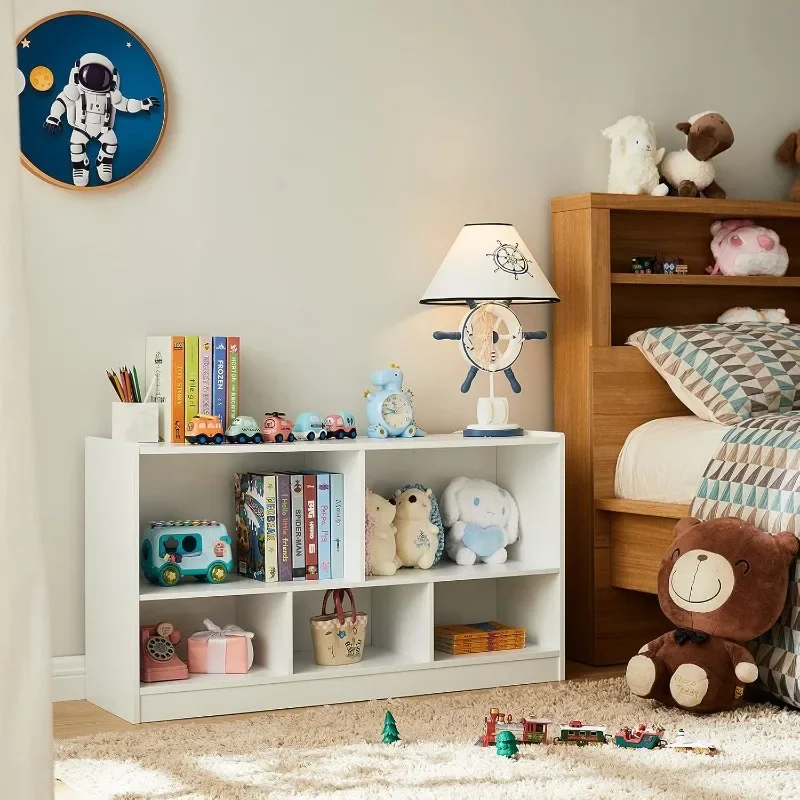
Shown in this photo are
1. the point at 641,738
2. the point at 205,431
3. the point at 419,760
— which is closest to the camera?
the point at 419,760

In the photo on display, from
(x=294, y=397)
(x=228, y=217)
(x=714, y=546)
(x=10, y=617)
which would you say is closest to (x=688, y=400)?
(x=714, y=546)

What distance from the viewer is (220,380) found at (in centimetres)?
258

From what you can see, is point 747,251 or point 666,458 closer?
point 666,458

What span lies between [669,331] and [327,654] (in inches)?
47.8

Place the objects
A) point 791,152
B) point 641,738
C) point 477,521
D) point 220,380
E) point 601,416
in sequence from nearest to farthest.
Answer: point 641,738 → point 220,380 → point 477,521 → point 601,416 → point 791,152

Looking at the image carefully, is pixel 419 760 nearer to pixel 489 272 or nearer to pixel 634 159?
pixel 489 272

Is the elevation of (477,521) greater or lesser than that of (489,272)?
lesser

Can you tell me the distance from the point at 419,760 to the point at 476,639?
0.78 metres

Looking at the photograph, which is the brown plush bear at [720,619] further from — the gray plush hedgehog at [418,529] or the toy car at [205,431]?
the toy car at [205,431]

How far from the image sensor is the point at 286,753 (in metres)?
2.08

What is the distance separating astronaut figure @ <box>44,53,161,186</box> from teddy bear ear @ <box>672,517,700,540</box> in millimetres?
1518

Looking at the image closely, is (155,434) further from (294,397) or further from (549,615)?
(549,615)

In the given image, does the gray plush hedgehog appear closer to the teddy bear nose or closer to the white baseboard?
the white baseboard

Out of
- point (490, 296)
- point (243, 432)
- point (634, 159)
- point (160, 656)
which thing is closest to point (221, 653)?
point (160, 656)
